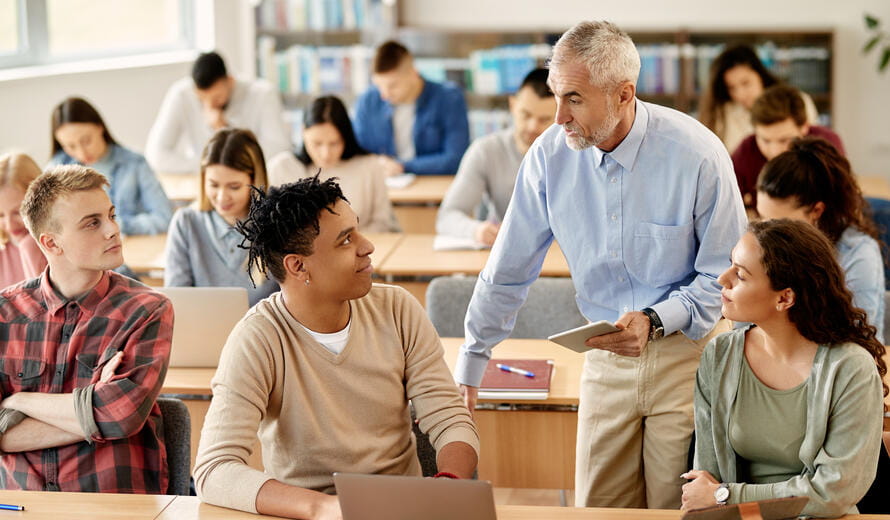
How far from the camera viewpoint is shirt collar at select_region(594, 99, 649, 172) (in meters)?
2.29

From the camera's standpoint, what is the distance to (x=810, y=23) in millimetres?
7203

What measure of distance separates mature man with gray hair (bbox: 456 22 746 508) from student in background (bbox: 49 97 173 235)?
2627mm

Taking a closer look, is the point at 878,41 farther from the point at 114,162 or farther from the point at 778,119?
the point at 114,162

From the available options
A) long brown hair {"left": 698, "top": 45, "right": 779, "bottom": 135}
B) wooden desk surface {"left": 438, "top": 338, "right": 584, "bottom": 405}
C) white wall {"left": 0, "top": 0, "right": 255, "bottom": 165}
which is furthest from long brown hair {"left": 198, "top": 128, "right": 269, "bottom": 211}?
long brown hair {"left": 698, "top": 45, "right": 779, "bottom": 135}

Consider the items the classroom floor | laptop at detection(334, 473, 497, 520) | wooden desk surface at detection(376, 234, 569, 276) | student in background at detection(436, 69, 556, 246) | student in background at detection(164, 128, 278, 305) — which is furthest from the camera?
student in background at detection(436, 69, 556, 246)

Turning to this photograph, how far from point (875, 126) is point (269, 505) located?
6368 mm

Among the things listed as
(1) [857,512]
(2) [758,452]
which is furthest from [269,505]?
(1) [857,512]

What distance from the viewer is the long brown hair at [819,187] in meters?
2.97

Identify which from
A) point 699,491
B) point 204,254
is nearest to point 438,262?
point 204,254

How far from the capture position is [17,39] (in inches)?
255

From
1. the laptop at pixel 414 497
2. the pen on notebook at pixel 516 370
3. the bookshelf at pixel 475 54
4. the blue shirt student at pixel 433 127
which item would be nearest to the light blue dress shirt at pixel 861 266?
the pen on notebook at pixel 516 370

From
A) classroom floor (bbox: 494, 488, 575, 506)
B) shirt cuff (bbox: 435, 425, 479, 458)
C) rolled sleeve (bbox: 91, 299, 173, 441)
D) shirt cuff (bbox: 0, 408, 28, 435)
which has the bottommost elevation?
classroom floor (bbox: 494, 488, 575, 506)

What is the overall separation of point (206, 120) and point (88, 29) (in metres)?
1.61

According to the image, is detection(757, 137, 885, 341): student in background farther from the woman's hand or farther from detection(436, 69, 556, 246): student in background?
detection(436, 69, 556, 246): student in background
